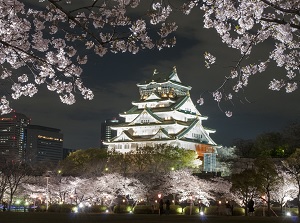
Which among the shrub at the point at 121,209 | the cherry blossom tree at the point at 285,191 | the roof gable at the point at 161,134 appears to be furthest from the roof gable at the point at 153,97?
the cherry blossom tree at the point at 285,191

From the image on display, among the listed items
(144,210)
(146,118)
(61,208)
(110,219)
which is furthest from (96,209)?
(146,118)

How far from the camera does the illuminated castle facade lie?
Answer: 7125 centimetres

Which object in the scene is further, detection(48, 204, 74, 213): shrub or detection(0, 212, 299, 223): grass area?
detection(48, 204, 74, 213): shrub

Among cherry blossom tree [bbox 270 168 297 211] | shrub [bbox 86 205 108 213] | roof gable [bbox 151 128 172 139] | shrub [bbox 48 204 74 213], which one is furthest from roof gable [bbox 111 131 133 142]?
cherry blossom tree [bbox 270 168 297 211]

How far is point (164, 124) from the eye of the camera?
240 ft

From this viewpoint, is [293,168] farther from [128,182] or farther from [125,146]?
[125,146]

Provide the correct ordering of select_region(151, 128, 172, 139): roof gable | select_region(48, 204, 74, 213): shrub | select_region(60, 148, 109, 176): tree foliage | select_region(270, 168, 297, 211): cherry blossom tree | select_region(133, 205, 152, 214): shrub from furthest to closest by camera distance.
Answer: select_region(151, 128, 172, 139): roof gable → select_region(60, 148, 109, 176): tree foliage → select_region(48, 204, 74, 213): shrub → select_region(270, 168, 297, 211): cherry blossom tree → select_region(133, 205, 152, 214): shrub

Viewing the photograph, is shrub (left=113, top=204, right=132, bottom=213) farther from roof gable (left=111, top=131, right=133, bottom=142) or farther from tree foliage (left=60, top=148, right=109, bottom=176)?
roof gable (left=111, top=131, right=133, bottom=142)

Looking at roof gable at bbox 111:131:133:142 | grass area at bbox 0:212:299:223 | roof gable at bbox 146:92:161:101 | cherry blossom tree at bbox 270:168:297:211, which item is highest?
roof gable at bbox 146:92:161:101

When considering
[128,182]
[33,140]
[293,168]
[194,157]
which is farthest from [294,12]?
[33,140]

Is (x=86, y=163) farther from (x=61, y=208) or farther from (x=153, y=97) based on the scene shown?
(x=153, y=97)

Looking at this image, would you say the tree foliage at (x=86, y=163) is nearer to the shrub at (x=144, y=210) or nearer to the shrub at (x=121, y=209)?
the shrub at (x=121, y=209)

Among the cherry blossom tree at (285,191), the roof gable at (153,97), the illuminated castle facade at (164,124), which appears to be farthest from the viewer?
the roof gable at (153,97)

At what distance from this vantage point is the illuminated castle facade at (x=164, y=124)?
71250mm
